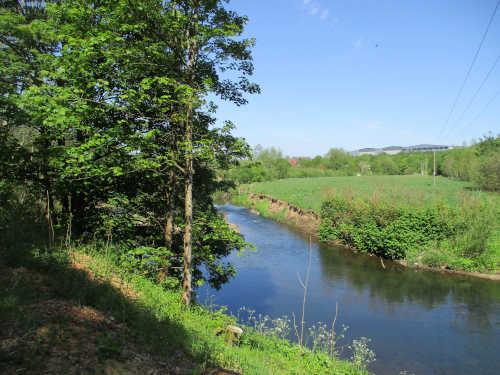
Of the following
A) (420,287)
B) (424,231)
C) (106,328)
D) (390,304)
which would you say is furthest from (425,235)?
(106,328)

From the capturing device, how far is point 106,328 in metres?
5.93

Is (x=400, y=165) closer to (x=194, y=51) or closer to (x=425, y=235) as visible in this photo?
(x=425, y=235)

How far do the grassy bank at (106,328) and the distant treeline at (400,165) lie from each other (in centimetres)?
4445

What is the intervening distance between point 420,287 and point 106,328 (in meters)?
19.8

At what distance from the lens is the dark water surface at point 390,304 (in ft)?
43.5

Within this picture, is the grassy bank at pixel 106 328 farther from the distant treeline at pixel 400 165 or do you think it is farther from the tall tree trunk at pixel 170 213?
the distant treeline at pixel 400 165

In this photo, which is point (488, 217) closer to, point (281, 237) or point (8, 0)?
point (281, 237)

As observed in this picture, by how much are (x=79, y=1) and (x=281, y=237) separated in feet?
91.8

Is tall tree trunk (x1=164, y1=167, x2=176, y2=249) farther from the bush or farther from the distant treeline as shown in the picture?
the distant treeline

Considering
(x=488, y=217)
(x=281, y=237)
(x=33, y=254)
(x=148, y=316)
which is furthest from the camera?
(x=281, y=237)

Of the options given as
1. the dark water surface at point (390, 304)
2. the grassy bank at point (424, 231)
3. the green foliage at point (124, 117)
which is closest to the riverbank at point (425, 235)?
the grassy bank at point (424, 231)

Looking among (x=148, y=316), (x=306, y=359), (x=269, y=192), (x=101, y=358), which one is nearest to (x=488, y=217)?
(x=306, y=359)

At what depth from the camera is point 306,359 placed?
30.9ft

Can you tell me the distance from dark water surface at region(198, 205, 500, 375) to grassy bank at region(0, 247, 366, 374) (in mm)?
4194
